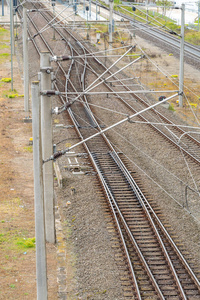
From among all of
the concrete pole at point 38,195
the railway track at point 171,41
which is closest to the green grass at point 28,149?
the concrete pole at point 38,195

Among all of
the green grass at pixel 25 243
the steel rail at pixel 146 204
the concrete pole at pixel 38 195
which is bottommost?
the green grass at pixel 25 243

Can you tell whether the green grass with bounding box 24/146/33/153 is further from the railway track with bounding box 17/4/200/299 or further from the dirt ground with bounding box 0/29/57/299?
the railway track with bounding box 17/4/200/299

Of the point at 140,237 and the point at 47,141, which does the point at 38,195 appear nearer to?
the point at 47,141

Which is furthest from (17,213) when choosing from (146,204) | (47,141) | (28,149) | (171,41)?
(171,41)

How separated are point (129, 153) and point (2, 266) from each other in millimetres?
9403

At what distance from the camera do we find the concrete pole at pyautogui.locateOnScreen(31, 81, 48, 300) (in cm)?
1012

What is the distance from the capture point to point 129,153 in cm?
2211

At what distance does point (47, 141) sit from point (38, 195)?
399cm

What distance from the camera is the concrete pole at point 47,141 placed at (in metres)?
13.5

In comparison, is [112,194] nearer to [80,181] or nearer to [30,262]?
[80,181]

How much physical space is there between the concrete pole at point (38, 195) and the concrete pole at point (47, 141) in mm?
3159

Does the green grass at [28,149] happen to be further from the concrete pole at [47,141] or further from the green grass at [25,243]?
the concrete pole at [47,141]

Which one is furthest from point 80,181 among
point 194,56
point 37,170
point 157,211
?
point 194,56

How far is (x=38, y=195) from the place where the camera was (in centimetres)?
1049
